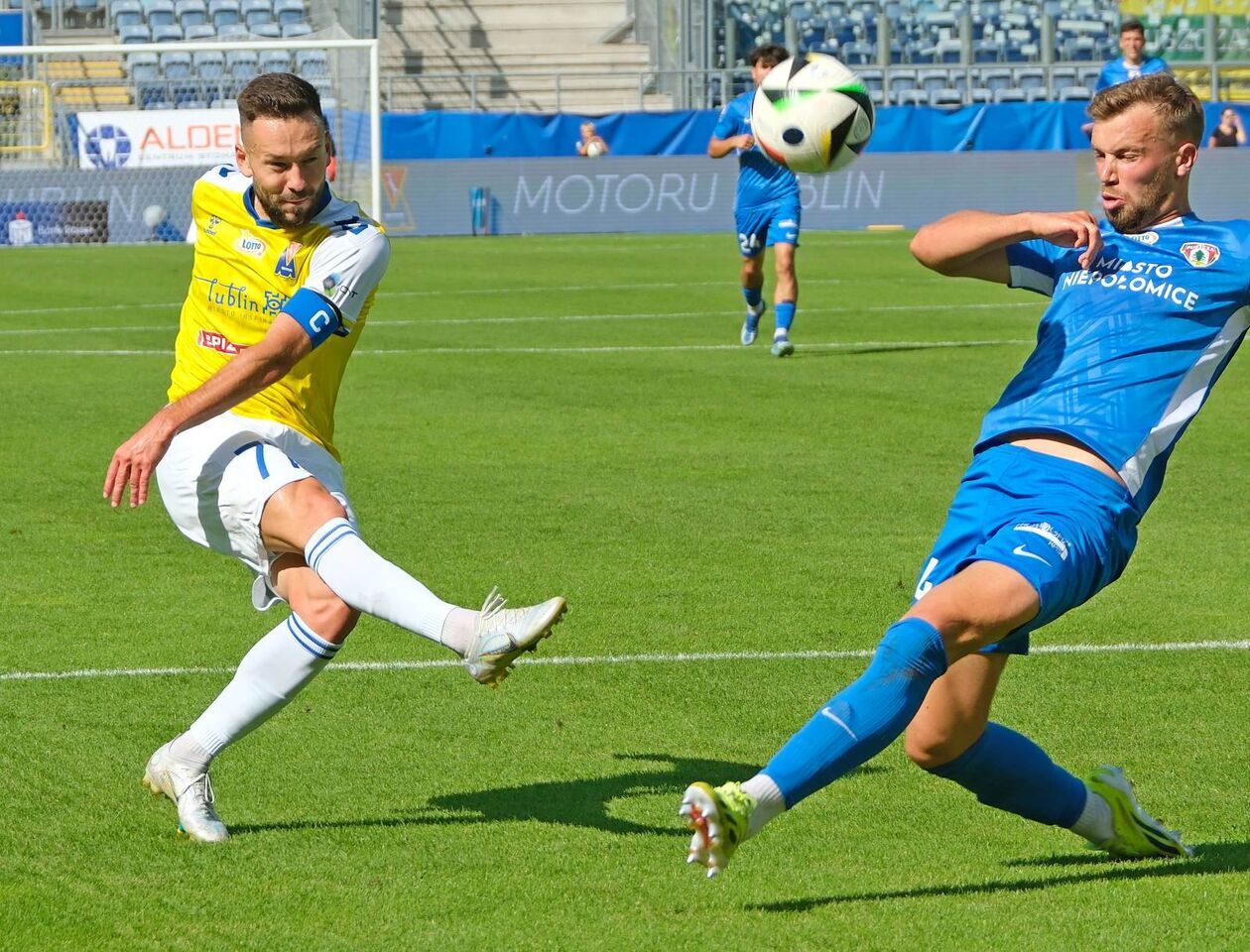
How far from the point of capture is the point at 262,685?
4.57m

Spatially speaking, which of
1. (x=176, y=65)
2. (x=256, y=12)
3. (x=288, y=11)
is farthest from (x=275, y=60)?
(x=256, y=12)

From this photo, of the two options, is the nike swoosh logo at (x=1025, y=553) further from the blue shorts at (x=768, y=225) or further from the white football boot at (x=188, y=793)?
the blue shorts at (x=768, y=225)

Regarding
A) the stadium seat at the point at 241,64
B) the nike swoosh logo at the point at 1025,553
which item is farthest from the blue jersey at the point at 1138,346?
the stadium seat at the point at 241,64

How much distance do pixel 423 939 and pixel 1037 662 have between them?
2956 mm

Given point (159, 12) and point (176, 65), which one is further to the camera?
point (159, 12)

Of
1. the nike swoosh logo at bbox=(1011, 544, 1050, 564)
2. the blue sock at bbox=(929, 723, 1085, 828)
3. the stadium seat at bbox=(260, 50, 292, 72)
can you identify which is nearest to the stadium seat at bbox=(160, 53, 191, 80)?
the stadium seat at bbox=(260, 50, 292, 72)

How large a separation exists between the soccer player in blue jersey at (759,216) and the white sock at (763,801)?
10910 millimetres

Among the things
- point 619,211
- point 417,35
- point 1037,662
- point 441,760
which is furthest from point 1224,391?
point 417,35

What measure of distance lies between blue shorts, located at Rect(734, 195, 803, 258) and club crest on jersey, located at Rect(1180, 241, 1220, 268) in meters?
10.5

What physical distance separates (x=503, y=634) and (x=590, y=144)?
28.0 m

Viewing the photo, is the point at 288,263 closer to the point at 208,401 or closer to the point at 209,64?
the point at 208,401

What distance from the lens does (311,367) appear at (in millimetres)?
4910

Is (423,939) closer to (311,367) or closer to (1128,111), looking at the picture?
(311,367)

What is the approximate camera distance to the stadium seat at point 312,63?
27156mm
